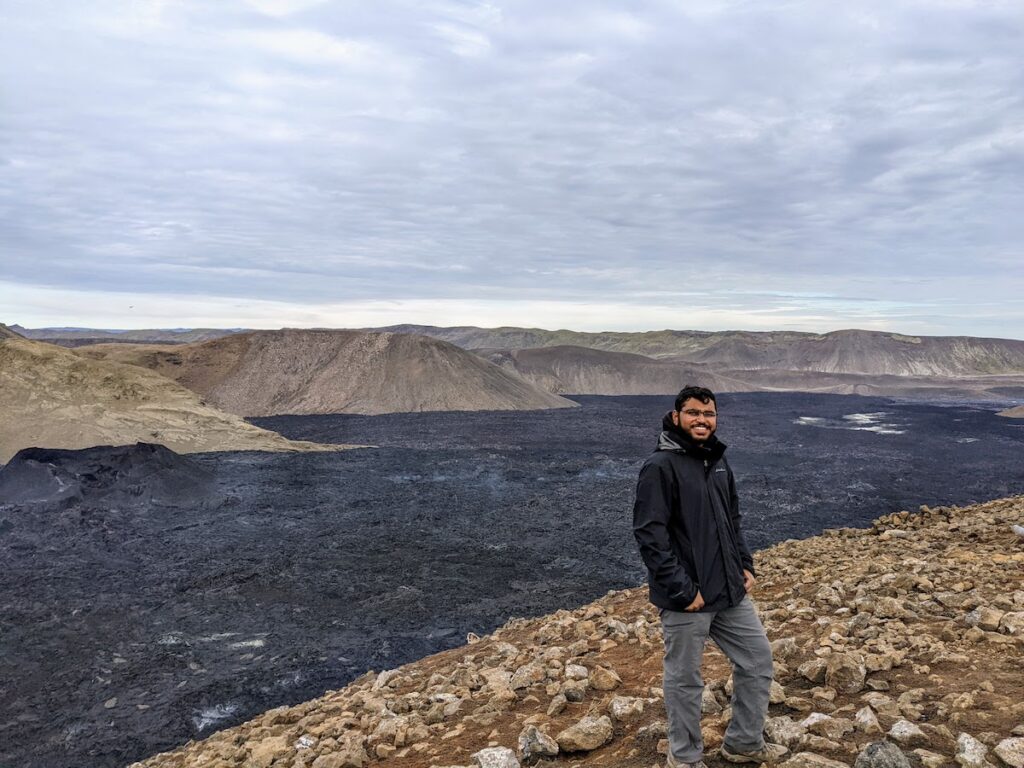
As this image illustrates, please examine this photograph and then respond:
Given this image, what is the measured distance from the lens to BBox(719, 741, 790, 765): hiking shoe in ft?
11.7

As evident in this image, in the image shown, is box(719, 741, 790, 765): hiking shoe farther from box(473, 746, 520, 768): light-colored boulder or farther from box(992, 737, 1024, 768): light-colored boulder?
box(473, 746, 520, 768): light-colored boulder

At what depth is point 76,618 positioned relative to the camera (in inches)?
578

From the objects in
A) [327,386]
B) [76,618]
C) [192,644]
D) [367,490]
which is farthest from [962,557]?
[327,386]

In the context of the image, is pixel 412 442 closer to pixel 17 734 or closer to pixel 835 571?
pixel 17 734

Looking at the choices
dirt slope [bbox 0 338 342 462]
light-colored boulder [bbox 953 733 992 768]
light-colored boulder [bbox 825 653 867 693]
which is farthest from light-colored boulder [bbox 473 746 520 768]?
dirt slope [bbox 0 338 342 462]

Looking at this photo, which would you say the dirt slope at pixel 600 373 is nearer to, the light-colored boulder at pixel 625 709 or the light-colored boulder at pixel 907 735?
the light-colored boulder at pixel 625 709

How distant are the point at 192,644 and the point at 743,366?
14554cm

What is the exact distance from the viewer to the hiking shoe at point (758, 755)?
357 cm

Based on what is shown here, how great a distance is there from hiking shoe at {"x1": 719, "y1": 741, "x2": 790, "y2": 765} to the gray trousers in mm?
28

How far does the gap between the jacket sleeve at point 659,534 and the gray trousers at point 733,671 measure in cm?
19

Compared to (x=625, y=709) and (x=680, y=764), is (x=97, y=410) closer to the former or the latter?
(x=625, y=709)

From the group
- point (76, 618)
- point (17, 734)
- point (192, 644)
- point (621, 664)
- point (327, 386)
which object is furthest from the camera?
point (327, 386)

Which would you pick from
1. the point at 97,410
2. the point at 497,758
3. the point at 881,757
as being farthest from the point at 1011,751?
the point at 97,410

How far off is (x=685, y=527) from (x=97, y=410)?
143ft
